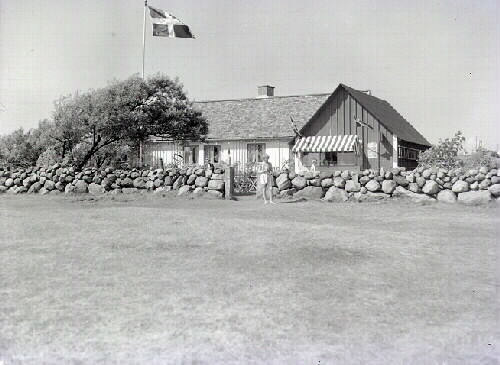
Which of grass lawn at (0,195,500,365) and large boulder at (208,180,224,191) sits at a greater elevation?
large boulder at (208,180,224,191)

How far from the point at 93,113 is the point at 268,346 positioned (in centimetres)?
2073

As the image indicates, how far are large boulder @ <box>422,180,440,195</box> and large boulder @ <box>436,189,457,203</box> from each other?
17cm

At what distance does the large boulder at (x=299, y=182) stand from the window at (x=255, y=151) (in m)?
15.4

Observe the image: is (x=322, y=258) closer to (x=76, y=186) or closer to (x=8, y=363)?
(x=8, y=363)

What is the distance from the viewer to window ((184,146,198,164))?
1410 inches

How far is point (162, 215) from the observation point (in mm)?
13156

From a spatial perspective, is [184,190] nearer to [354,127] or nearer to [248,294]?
[248,294]

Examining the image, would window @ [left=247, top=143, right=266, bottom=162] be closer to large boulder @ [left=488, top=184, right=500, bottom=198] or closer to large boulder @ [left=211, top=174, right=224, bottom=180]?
large boulder @ [left=211, top=174, right=224, bottom=180]

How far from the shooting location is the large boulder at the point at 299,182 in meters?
18.9

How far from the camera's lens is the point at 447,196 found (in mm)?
Result: 16469

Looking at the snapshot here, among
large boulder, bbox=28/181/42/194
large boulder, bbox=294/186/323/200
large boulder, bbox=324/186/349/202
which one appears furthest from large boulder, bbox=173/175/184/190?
large boulder, bbox=28/181/42/194

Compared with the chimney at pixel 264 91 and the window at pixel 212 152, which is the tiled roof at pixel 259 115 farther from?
the chimney at pixel 264 91

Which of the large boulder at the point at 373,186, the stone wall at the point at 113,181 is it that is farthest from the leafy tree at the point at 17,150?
the large boulder at the point at 373,186

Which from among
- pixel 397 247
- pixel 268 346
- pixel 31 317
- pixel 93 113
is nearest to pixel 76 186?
pixel 93 113
